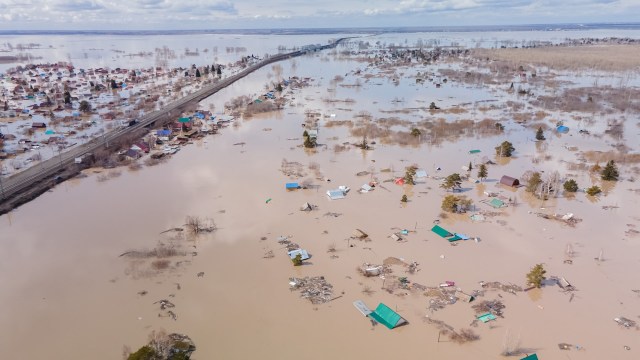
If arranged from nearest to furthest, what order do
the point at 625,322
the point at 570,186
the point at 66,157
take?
the point at 625,322 < the point at 570,186 < the point at 66,157

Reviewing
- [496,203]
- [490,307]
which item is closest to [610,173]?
[496,203]

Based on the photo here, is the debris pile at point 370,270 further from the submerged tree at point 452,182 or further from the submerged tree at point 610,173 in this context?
the submerged tree at point 610,173

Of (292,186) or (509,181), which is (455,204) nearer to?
(509,181)

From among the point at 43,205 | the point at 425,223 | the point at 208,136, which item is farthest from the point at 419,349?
the point at 208,136

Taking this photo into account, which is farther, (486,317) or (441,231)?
(441,231)

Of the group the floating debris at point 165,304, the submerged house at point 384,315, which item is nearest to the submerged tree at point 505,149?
the submerged house at point 384,315

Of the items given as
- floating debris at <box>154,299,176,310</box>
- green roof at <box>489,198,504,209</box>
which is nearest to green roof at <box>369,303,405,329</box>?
floating debris at <box>154,299,176,310</box>
